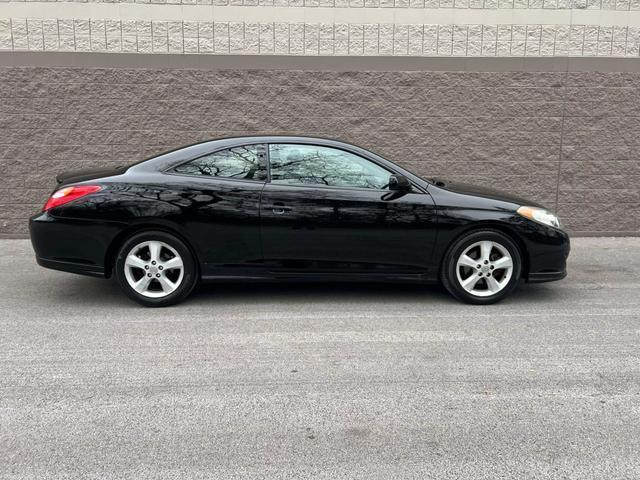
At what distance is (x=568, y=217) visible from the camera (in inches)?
366

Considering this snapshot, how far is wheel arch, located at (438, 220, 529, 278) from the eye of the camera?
577 centimetres

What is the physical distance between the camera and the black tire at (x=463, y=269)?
577 centimetres

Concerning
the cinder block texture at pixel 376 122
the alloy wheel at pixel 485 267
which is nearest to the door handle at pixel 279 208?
the alloy wheel at pixel 485 267

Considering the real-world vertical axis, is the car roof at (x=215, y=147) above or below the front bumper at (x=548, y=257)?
above

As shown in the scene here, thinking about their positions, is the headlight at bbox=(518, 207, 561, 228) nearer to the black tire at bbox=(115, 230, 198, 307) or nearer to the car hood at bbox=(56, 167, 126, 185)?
the black tire at bbox=(115, 230, 198, 307)

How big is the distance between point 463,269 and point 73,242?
3563 mm

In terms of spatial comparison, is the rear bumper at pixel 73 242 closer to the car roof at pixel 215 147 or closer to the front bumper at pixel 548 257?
the car roof at pixel 215 147

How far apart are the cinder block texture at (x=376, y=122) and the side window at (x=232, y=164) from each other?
325 centimetres

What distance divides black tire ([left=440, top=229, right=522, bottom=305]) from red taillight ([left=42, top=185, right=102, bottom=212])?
3.25 m

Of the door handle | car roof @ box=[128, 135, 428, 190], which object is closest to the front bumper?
car roof @ box=[128, 135, 428, 190]

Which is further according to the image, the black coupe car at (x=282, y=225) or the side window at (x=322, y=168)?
the side window at (x=322, y=168)

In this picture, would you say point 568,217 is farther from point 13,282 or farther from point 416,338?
point 13,282

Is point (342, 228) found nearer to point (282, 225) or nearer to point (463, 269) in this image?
point (282, 225)

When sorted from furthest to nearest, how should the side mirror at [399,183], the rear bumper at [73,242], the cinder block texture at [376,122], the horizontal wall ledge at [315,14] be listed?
the cinder block texture at [376,122], the horizontal wall ledge at [315,14], the side mirror at [399,183], the rear bumper at [73,242]
